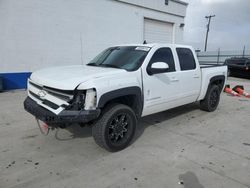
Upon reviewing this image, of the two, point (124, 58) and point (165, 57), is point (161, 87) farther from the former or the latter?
point (124, 58)

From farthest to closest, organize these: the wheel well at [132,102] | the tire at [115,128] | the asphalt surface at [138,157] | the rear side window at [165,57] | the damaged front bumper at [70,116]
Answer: the rear side window at [165,57], the wheel well at [132,102], the tire at [115,128], the damaged front bumper at [70,116], the asphalt surface at [138,157]

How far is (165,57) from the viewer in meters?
4.32

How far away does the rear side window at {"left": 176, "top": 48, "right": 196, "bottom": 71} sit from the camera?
4.68 meters

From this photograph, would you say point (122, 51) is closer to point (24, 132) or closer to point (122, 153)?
point (122, 153)

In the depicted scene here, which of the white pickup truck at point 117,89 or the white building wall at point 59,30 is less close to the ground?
the white building wall at point 59,30

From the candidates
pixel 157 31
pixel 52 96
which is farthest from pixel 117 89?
pixel 157 31

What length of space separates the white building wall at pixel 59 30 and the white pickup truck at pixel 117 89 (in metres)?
5.64

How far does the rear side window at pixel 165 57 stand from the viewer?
4077 millimetres

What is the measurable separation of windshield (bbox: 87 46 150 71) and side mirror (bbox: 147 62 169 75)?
23 cm

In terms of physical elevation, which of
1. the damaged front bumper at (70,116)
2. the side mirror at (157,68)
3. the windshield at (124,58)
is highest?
the windshield at (124,58)

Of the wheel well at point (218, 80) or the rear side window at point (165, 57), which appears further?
the wheel well at point (218, 80)

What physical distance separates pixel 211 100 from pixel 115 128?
11.9ft

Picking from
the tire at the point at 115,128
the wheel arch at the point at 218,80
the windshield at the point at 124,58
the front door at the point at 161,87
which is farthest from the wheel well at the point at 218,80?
the tire at the point at 115,128

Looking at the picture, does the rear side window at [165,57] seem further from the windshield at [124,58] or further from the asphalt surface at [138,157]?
the asphalt surface at [138,157]
